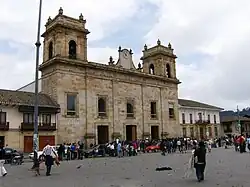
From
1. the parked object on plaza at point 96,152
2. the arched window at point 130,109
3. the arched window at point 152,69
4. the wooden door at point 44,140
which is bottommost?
the parked object on plaza at point 96,152

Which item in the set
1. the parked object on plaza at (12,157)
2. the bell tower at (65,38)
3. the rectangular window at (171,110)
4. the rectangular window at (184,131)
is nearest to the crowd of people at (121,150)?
the parked object on plaza at (12,157)

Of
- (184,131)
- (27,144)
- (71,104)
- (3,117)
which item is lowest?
(27,144)

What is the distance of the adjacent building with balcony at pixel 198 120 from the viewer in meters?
Answer: 57.5

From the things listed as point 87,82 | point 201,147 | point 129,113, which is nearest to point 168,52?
point 129,113

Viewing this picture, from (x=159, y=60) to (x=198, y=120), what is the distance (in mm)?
18831

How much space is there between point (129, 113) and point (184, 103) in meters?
22.0

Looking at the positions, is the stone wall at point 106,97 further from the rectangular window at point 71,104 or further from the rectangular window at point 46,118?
the rectangular window at point 46,118

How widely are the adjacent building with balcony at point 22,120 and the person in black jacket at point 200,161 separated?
21692 mm

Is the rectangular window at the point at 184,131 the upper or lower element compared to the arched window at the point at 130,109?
lower

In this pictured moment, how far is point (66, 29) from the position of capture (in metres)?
35.3

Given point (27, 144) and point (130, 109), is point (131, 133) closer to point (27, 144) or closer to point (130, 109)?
point (130, 109)

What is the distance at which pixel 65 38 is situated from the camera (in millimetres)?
35000

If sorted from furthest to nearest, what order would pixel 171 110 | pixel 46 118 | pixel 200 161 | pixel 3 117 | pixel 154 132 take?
pixel 171 110 < pixel 154 132 < pixel 46 118 < pixel 3 117 < pixel 200 161

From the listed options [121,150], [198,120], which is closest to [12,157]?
[121,150]
